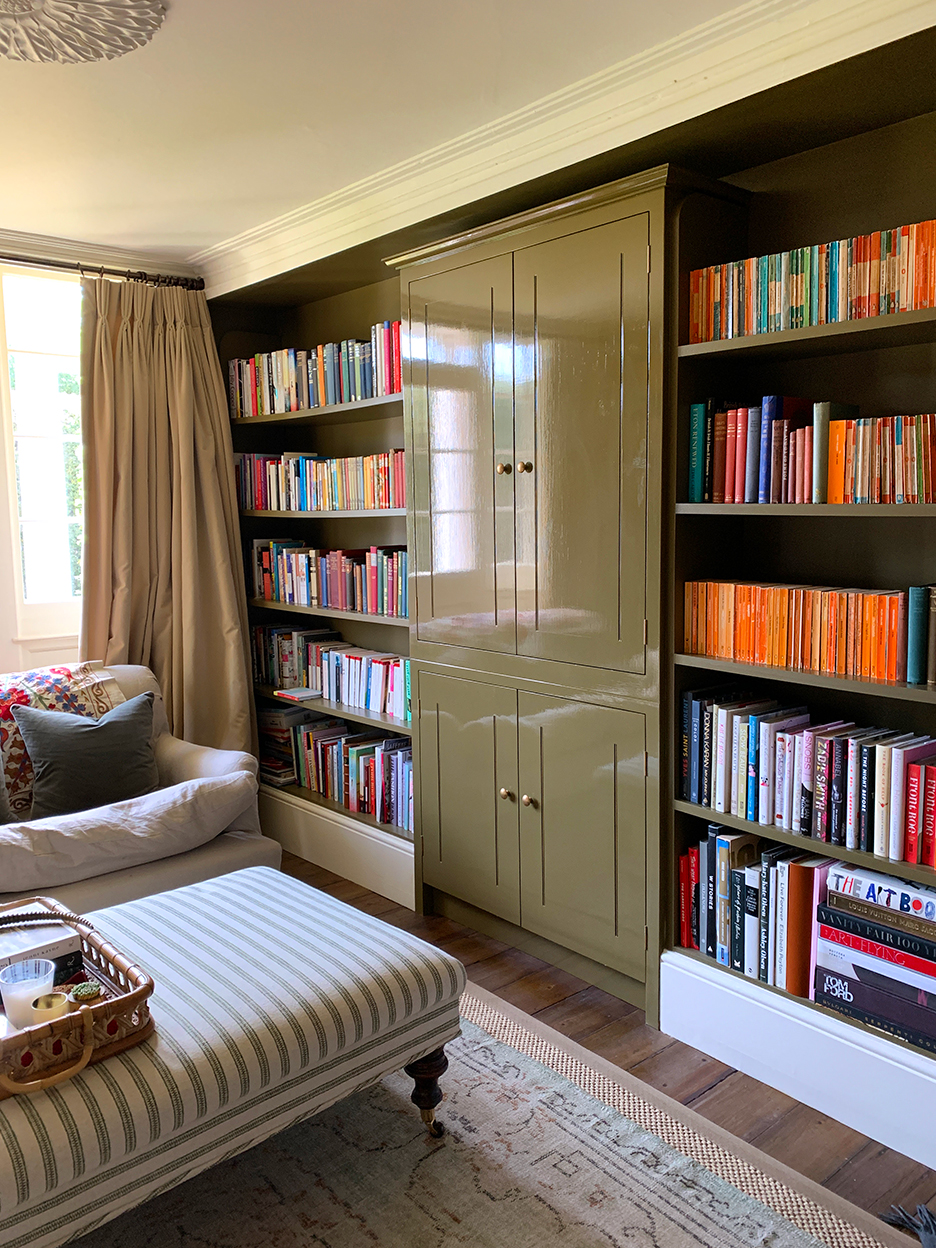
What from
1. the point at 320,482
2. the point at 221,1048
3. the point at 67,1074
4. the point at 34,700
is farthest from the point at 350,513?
the point at 67,1074

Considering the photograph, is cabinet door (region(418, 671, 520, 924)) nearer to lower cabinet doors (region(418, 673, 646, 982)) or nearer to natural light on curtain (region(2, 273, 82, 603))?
lower cabinet doors (region(418, 673, 646, 982))

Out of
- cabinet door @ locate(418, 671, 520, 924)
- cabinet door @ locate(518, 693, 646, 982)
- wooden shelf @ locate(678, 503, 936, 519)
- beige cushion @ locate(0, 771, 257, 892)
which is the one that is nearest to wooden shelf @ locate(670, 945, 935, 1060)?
cabinet door @ locate(518, 693, 646, 982)

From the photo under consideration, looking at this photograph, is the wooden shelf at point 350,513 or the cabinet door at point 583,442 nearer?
the cabinet door at point 583,442

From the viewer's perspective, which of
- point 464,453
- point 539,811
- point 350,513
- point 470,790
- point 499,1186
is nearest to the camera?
point 499,1186

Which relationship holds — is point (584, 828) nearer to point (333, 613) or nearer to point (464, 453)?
point (464, 453)

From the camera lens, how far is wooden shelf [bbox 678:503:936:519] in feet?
6.21

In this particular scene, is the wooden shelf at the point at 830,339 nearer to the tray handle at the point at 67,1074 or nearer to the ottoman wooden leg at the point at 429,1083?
the ottoman wooden leg at the point at 429,1083

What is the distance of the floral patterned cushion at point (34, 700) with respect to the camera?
2947mm

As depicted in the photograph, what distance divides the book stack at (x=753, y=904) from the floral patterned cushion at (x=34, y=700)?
79.1 inches

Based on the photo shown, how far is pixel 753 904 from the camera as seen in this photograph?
230 centimetres

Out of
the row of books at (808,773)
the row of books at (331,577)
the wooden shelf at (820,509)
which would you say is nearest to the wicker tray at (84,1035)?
the row of books at (808,773)

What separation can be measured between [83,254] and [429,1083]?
317 cm

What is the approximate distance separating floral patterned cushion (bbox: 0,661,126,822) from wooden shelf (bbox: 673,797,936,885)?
1.99 m

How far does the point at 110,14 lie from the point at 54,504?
87.3 inches
